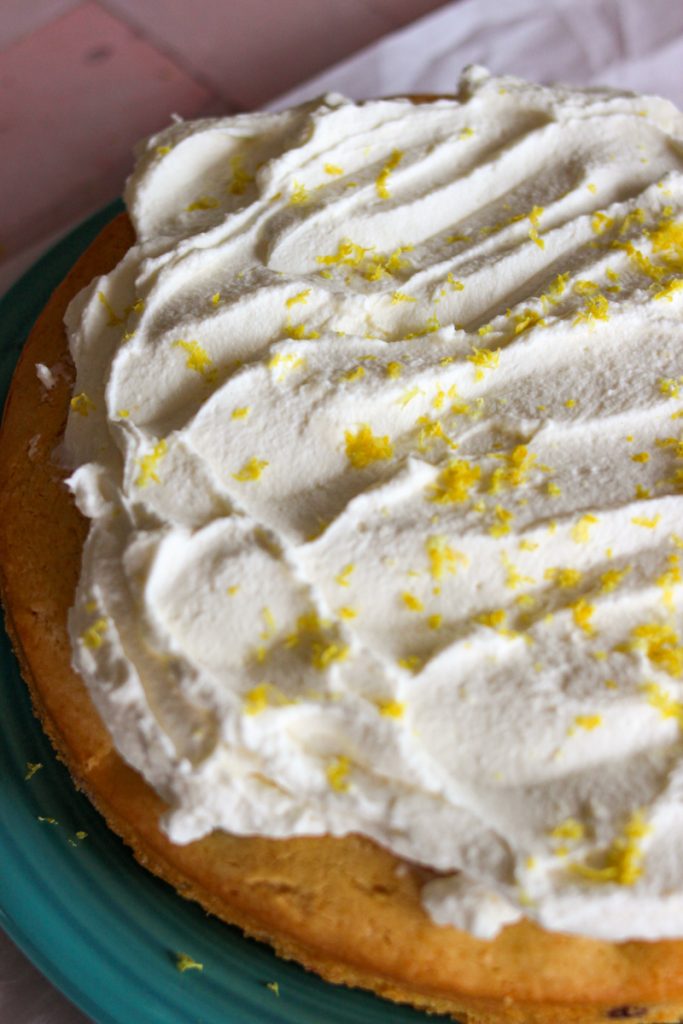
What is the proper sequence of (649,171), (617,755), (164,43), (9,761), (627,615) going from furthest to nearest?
(164,43)
(649,171)
(9,761)
(627,615)
(617,755)

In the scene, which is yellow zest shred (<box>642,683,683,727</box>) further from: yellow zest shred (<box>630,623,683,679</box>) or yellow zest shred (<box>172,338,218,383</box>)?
yellow zest shred (<box>172,338,218,383</box>)

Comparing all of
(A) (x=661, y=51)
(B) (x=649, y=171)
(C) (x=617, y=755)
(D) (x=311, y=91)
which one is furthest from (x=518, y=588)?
(A) (x=661, y=51)

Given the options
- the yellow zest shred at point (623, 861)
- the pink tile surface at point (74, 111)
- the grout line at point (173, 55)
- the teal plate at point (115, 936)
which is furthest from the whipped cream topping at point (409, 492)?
the grout line at point (173, 55)

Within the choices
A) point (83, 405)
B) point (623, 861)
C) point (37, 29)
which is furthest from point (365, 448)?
point (37, 29)

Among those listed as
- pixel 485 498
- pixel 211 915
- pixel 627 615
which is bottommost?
pixel 211 915

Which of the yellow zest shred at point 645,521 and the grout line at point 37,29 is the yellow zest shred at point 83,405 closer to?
the yellow zest shred at point 645,521

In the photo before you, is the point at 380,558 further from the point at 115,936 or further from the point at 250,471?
the point at 115,936

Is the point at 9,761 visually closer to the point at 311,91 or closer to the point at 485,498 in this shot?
the point at 485,498
